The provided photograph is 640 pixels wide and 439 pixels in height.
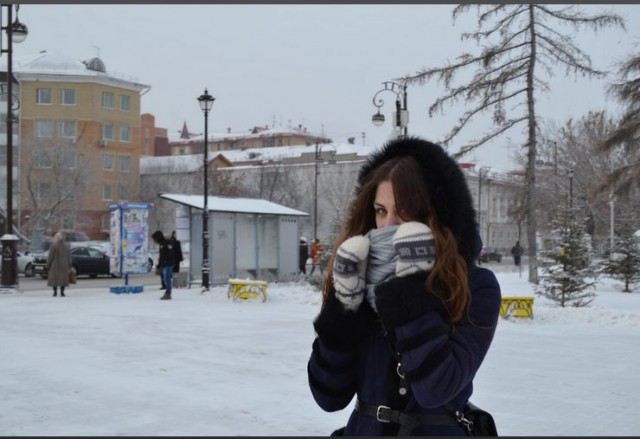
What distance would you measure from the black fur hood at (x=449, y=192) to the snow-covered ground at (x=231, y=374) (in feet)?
14.1

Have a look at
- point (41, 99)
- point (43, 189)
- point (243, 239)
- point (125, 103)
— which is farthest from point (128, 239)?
point (125, 103)

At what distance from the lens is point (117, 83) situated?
238ft

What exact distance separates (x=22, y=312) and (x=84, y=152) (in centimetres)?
4267

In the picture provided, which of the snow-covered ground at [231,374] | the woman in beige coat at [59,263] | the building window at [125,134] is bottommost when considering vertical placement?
the snow-covered ground at [231,374]

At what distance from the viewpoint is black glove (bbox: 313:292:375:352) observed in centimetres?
240

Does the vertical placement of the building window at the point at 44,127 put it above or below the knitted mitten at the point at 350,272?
above

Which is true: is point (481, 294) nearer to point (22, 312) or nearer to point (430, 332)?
point (430, 332)

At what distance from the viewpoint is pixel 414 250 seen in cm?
228

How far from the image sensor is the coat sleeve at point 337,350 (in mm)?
2412

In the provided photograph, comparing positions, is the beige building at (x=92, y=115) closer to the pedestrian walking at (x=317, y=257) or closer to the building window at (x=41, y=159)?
the building window at (x=41, y=159)

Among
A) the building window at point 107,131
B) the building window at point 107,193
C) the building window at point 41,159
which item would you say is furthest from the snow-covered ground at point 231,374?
the building window at point 107,131

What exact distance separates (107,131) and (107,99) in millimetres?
3082

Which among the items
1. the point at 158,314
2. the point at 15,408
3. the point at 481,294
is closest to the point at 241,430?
the point at 15,408

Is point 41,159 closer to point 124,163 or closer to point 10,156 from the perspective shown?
point 124,163
